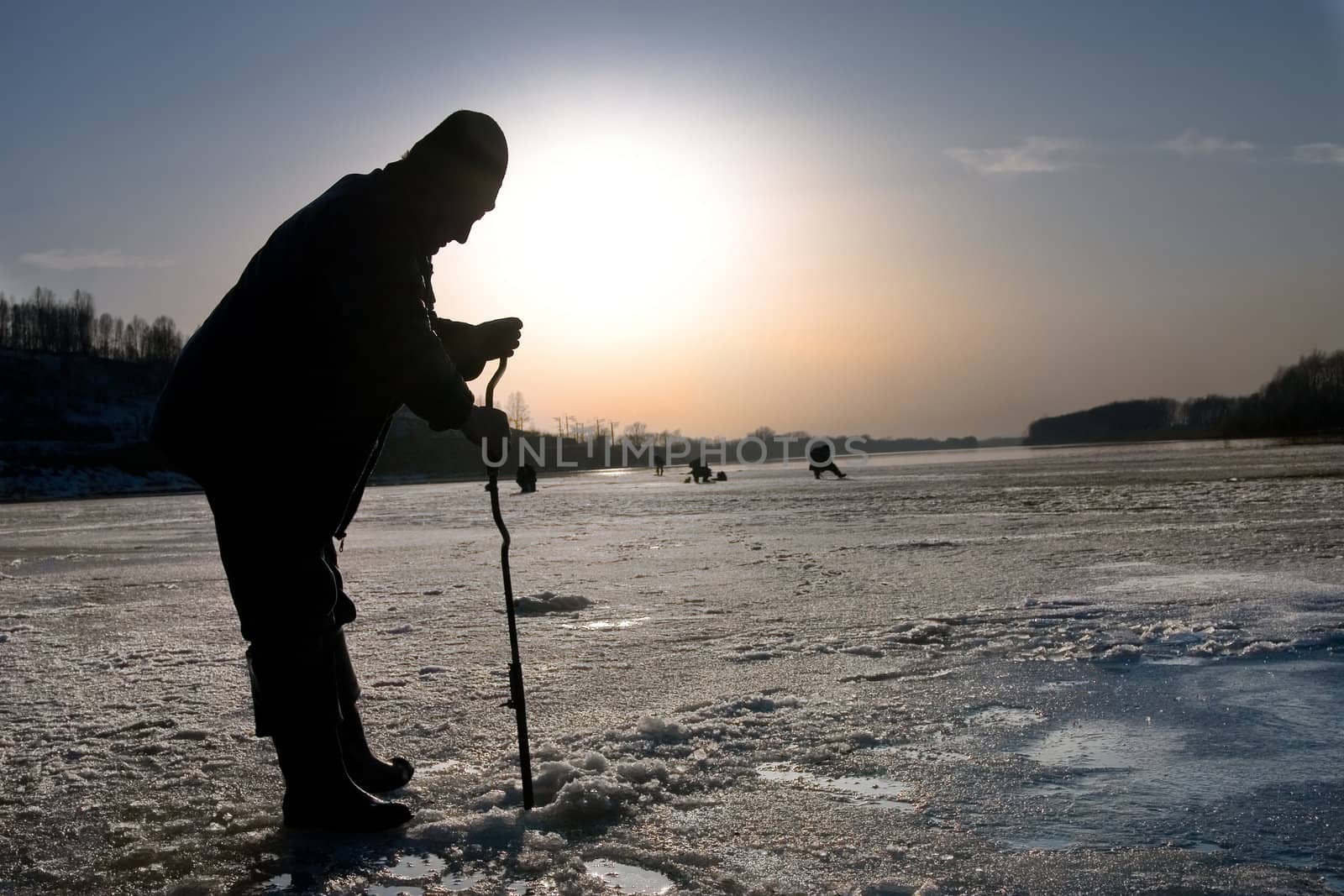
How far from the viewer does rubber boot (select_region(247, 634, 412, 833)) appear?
2355 mm

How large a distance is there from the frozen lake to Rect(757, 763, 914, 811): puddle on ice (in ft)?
0.04

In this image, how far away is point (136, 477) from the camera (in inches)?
2739

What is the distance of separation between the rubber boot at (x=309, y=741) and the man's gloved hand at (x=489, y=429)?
0.67 m

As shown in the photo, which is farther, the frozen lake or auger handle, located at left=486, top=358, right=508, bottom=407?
auger handle, located at left=486, top=358, right=508, bottom=407

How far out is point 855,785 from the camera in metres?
2.58

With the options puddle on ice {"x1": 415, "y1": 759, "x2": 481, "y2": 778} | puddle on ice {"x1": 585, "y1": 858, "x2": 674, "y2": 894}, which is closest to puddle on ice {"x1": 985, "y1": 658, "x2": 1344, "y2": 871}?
puddle on ice {"x1": 585, "y1": 858, "x2": 674, "y2": 894}

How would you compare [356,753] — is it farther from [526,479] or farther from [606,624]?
[526,479]

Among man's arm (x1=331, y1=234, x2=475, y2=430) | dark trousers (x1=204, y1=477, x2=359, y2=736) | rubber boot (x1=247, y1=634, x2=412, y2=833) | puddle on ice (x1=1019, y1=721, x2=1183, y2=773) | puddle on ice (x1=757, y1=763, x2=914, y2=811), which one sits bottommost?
puddle on ice (x1=757, y1=763, x2=914, y2=811)

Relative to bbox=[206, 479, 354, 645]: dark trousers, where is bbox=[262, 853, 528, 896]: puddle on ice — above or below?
below

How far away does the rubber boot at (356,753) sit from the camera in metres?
2.65

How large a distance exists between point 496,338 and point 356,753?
128 cm

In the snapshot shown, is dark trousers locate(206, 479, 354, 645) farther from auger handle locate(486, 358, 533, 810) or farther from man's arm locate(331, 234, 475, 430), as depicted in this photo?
auger handle locate(486, 358, 533, 810)

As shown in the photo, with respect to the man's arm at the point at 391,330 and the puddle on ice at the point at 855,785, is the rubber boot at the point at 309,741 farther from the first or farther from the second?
the puddle on ice at the point at 855,785

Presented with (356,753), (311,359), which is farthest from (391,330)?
(356,753)
